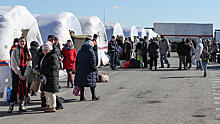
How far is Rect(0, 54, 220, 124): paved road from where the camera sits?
8094 mm

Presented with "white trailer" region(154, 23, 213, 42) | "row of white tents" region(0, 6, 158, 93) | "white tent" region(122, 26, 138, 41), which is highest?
"white trailer" region(154, 23, 213, 42)

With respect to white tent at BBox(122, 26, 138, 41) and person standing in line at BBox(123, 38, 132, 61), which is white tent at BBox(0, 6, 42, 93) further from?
white tent at BBox(122, 26, 138, 41)

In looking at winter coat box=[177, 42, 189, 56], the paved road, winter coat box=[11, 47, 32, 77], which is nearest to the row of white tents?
the paved road

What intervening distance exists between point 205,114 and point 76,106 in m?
3.17

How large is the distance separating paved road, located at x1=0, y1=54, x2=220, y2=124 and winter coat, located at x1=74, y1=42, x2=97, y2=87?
0.54 m

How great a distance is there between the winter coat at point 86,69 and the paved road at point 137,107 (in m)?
0.54

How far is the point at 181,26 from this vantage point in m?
58.5

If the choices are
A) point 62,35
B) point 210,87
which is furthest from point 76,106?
point 62,35

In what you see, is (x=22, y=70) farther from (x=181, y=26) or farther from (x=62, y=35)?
(x=181, y=26)

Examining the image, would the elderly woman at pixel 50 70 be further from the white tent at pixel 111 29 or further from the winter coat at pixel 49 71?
the white tent at pixel 111 29

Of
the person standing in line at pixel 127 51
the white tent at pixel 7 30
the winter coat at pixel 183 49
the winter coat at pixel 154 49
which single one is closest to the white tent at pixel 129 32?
the person standing in line at pixel 127 51

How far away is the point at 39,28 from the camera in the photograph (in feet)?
61.2

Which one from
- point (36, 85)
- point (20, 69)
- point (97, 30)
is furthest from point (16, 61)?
point (97, 30)

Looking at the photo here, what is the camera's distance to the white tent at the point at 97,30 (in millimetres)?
24391
